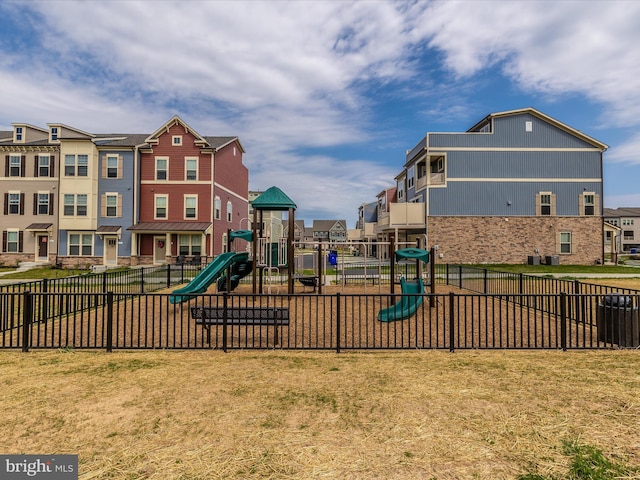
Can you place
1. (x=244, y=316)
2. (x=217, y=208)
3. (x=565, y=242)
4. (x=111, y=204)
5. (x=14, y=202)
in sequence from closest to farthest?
1. (x=244, y=316)
2. (x=111, y=204)
3. (x=14, y=202)
4. (x=565, y=242)
5. (x=217, y=208)

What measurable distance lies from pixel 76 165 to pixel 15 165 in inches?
233

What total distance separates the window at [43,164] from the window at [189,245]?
43.3ft

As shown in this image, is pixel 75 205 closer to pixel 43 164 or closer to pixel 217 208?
pixel 43 164

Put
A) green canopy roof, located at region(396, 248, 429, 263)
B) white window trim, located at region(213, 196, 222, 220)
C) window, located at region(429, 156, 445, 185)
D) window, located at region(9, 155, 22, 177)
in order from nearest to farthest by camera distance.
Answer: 1. green canopy roof, located at region(396, 248, 429, 263)
2. window, located at region(9, 155, 22, 177)
3. white window trim, located at region(213, 196, 222, 220)
4. window, located at region(429, 156, 445, 185)

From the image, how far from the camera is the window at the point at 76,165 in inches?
1144

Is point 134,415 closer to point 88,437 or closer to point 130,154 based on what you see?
point 88,437

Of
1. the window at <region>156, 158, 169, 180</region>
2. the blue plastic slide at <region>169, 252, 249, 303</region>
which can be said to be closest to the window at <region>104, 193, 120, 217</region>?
the window at <region>156, 158, 169, 180</region>

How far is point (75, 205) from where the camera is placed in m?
29.1

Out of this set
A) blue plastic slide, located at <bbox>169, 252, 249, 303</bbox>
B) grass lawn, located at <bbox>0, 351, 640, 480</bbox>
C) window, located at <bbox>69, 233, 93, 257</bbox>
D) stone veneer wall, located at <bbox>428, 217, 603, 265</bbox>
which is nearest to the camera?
grass lawn, located at <bbox>0, 351, 640, 480</bbox>

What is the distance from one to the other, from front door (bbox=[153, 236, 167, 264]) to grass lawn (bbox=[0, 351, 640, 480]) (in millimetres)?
24410

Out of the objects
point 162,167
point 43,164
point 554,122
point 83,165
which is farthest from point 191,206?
point 554,122

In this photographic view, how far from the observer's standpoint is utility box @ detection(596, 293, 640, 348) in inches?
280

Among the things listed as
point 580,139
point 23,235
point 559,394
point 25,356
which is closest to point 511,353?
point 559,394

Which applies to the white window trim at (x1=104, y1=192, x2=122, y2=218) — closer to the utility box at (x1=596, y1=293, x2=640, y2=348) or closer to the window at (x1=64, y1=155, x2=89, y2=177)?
the window at (x1=64, y1=155, x2=89, y2=177)
